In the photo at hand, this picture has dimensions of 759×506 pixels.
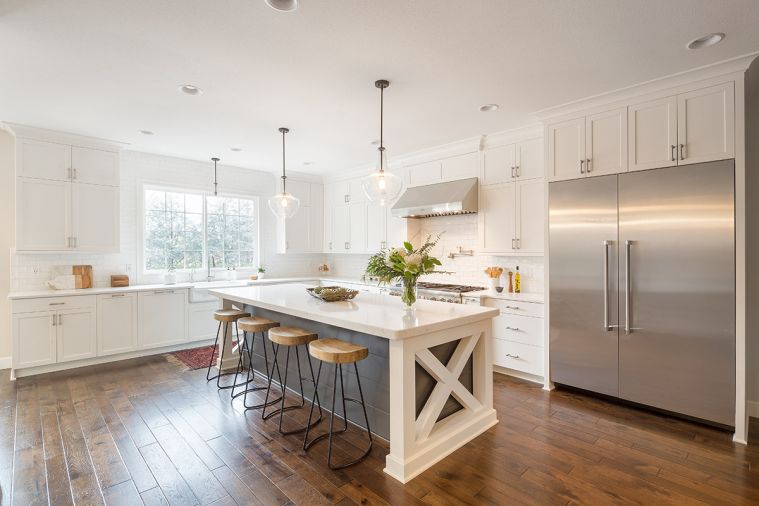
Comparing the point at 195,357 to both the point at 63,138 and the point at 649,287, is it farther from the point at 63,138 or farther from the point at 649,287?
Result: the point at 649,287

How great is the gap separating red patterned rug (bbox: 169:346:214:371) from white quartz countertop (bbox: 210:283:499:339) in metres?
1.32

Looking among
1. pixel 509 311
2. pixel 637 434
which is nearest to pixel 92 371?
pixel 509 311

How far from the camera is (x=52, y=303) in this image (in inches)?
170

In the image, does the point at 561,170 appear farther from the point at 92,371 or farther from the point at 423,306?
the point at 92,371

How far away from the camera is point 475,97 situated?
11.4 ft

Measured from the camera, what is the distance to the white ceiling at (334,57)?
2.22 m

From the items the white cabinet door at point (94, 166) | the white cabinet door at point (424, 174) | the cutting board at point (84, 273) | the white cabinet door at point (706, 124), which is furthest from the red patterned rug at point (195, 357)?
the white cabinet door at point (706, 124)

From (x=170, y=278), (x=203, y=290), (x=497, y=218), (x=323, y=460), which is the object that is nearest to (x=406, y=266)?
(x=323, y=460)

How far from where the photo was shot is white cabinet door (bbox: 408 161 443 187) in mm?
5195

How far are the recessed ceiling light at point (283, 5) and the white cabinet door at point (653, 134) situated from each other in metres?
2.94

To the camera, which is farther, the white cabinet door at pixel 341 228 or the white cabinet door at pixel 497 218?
the white cabinet door at pixel 341 228

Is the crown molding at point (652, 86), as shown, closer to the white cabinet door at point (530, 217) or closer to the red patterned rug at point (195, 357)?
the white cabinet door at point (530, 217)

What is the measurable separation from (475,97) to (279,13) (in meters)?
1.92

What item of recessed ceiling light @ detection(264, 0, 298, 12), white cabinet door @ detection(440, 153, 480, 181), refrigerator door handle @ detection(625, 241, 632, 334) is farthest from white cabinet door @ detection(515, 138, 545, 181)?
recessed ceiling light @ detection(264, 0, 298, 12)
